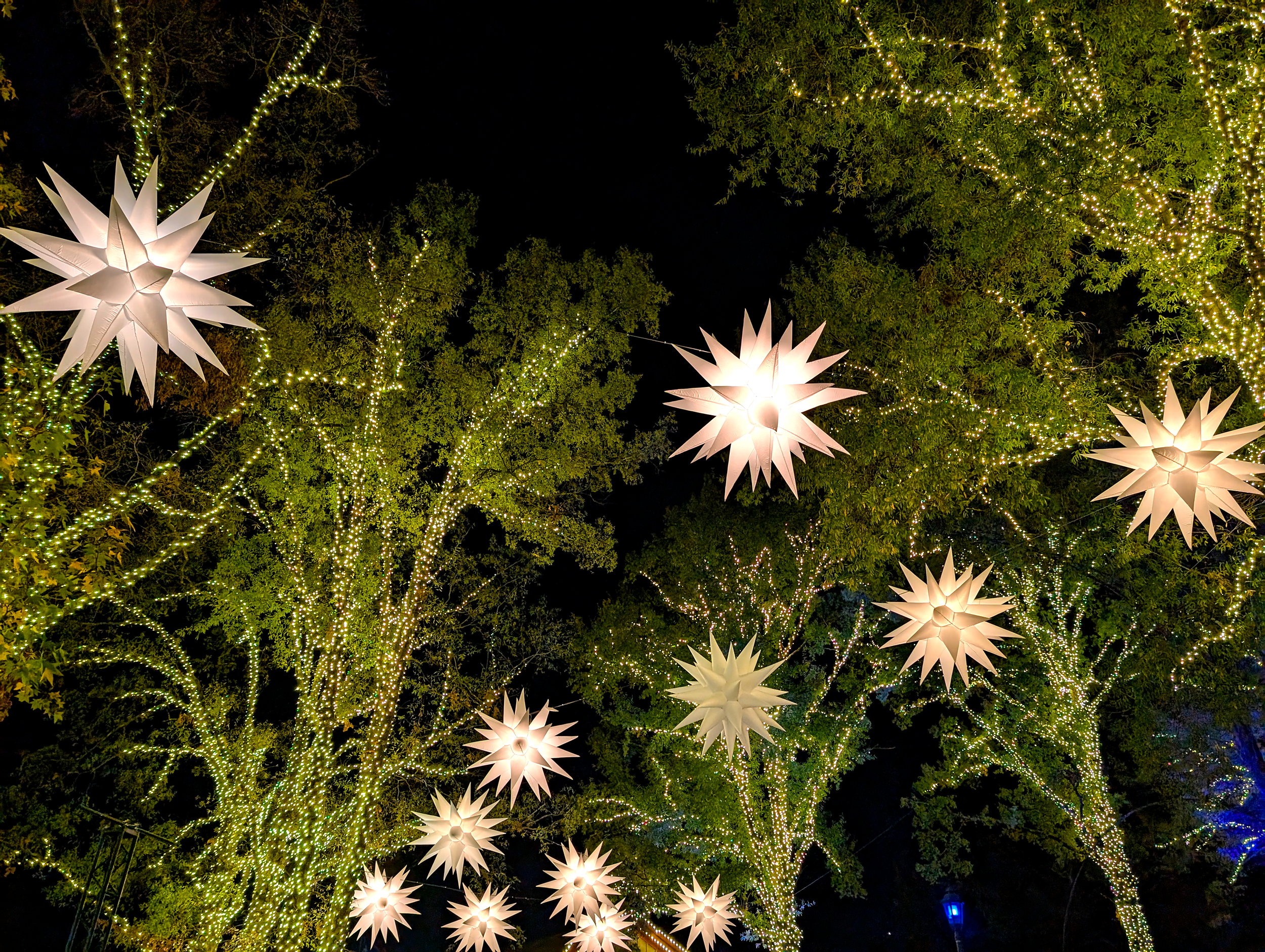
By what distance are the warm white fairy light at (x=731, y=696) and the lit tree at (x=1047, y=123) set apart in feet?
16.8

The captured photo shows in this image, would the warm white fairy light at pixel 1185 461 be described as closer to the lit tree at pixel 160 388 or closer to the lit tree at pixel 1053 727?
the lit tree at pixel 1053 727

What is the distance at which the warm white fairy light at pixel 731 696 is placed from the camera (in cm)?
548

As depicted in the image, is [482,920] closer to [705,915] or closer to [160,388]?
[705,915]

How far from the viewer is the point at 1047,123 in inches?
263

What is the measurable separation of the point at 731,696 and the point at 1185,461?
3.34 m

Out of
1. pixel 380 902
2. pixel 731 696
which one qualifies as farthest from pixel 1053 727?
pixel 380 902

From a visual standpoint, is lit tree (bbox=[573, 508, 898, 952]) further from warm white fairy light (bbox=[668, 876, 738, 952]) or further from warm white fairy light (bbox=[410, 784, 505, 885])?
warm white fairy light (bbox=[410, 784, 505, 885])

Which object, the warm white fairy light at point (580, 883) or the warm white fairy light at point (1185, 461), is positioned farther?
the warm white fairy light at point (580, 883)

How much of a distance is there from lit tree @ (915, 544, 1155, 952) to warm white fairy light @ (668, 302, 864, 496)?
7697mm

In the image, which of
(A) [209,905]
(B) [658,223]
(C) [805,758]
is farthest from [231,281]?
(C) [805,758]

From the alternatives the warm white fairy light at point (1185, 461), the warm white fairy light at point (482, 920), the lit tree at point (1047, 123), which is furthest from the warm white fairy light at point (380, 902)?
the lit tree at point (1047, 123)

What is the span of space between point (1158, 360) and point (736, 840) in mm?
9742

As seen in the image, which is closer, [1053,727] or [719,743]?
[1053,727]

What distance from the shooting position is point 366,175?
31.1 feet
